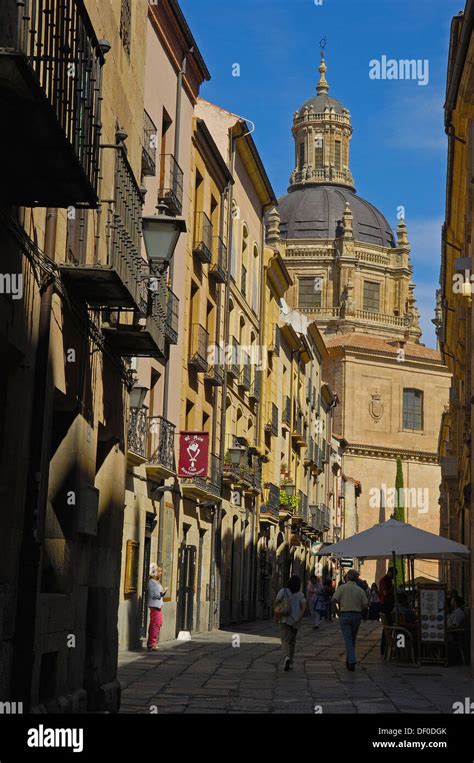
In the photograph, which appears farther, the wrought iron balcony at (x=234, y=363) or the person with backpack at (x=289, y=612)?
the wrought iron balcony at (x=234, y=363)

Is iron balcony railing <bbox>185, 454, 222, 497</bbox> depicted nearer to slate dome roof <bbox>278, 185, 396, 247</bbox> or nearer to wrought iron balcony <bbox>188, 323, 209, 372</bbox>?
wrought iron balcony <bbox>188, 323, 209, 372</bbox>

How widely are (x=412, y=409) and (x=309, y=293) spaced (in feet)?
47.4

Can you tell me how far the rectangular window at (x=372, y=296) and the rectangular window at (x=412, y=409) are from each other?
12755 mm

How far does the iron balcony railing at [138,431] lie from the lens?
22.3 m

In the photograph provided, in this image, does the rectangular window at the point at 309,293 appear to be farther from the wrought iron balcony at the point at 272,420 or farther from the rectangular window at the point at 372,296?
the wrought iron balcony at the point at 272,420

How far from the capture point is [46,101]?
631 centimetres

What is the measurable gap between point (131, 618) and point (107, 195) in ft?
38.6

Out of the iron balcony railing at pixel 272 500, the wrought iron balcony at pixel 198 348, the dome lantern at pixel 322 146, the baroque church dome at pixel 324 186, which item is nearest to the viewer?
the wrought iron balcony at pixel 198 348

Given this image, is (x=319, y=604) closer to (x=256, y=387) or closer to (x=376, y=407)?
(x=256, y=387)

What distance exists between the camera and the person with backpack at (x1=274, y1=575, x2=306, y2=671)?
17062 millimetres

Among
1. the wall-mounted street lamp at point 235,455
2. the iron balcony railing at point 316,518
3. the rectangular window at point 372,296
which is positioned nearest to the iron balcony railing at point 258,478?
the wall-mounted street lamp at point 235,455

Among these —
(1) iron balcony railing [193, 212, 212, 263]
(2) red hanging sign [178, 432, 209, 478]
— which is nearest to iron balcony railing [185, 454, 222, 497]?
(2) red hanging sign [178, 432, 209, 478]

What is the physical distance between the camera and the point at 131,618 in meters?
21.5

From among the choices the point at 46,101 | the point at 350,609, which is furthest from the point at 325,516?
the point at 46,101
